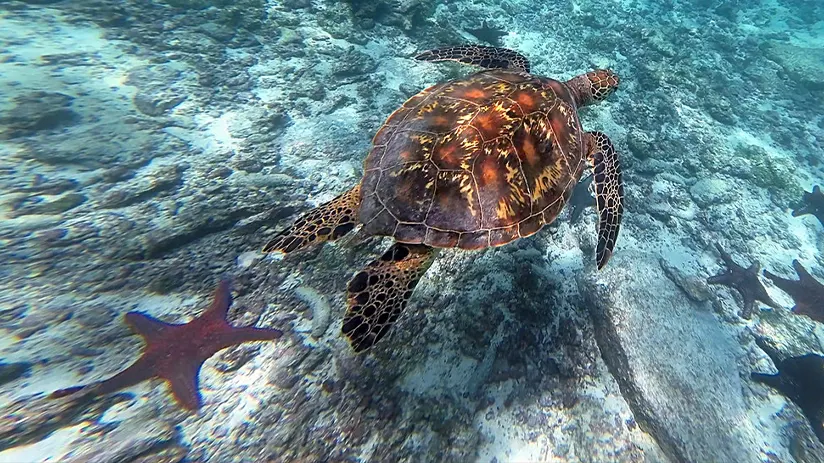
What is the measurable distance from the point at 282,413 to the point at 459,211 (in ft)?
7.20

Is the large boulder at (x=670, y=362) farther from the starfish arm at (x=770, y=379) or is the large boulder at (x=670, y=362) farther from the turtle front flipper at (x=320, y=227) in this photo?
the turtle front flipper at (x=320, y=227)

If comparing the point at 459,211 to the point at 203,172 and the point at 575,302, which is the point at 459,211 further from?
the point at 203,172

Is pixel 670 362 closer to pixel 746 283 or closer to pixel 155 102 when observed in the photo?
pixel 746 283

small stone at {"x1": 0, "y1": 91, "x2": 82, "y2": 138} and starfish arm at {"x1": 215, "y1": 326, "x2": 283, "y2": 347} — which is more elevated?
small stone at {"x1": 0, "y1": 91, "x2": 82, "y2": 138}

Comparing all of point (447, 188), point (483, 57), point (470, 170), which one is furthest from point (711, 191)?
point (447, 188)

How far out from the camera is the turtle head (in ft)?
14.6

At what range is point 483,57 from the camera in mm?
4863

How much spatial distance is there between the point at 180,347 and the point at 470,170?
9.38ft

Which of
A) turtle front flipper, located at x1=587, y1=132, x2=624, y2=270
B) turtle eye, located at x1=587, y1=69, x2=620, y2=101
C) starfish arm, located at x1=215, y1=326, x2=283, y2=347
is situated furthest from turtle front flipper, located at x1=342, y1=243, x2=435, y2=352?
turtle eye, located at x1=587, y1=69, x2=620, y2=101

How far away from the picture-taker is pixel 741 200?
19.7 feet

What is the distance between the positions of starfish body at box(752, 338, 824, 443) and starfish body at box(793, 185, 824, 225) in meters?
4.01

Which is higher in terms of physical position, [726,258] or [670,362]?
[726,258]

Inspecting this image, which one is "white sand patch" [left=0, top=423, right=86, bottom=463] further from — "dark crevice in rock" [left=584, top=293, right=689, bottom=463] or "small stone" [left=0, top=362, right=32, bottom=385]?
"dark crevice in rock" [left=584, top=293, right=689, bottom=463]

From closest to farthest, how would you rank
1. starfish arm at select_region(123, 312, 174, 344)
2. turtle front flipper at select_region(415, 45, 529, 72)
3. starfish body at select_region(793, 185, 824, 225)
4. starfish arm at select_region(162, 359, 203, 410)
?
starfish arm at select_region(162, 359, 203, 410)
starfish arm at select_region(123, 312, 174, 344)
turtle front flipper at select_region(415, 45, 529, 72)
starfish body at select_region(793, 185, 824, 225)
